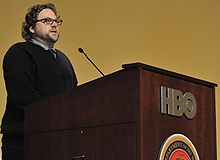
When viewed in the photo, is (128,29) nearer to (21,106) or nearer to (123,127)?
(21,106)

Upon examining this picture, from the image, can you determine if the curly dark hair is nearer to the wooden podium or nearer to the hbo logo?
the wooden podium

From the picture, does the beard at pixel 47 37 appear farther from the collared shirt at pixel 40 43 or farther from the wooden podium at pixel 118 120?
the wooden podium at pixel 118 120

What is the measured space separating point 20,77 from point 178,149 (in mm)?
611

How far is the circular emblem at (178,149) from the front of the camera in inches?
69.6

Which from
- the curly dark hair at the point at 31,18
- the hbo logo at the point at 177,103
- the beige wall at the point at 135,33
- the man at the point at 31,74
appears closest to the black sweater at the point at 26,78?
the man at the point at 31,74

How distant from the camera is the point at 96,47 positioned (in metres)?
3.67

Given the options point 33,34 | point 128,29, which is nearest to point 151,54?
point 128,29

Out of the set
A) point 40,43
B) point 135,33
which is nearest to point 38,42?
point 40,43

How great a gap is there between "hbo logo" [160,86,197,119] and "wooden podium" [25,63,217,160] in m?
0.01

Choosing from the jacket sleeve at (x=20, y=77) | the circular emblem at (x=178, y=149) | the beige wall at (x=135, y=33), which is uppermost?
the beige wall at (x=135, y=33)

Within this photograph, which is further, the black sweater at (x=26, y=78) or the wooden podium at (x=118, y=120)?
the black sweater at (x=26, y=78)

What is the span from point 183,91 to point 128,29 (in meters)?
1.96

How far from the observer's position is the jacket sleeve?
2029 millimetres

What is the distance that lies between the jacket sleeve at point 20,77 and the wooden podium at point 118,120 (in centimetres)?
5
